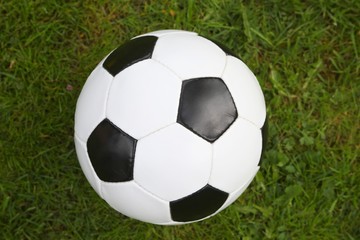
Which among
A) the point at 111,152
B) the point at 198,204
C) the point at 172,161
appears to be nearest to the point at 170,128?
the point at 172,161

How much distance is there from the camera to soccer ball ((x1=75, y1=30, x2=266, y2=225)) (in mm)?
1945

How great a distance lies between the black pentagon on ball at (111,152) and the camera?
197 centimetres

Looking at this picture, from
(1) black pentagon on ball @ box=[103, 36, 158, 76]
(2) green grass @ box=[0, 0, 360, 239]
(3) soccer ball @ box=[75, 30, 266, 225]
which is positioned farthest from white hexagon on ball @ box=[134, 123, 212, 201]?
(2) green grass @ box=[0, 0, 360, 239]

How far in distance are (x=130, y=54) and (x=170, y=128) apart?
41 cm

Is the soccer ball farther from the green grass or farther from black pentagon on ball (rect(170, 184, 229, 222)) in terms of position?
the green grass

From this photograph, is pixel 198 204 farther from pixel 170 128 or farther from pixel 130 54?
pixel 130 54

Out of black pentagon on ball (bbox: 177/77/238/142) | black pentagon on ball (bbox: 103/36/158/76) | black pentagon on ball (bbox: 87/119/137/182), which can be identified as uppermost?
black pentagon on ball (bbox: 103/36/158/76)

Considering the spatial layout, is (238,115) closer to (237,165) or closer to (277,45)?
(237,165)

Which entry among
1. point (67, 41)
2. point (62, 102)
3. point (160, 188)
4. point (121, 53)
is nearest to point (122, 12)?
point (67, 41)

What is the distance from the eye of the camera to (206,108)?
6.45ft

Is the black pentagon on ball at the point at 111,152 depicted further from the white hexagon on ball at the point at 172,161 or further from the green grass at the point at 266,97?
the green grass at the point at 266,97

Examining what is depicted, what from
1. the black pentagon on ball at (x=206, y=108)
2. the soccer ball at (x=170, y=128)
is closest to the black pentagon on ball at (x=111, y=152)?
the soccer ball at (x=170, y=128)

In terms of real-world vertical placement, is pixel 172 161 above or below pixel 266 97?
above

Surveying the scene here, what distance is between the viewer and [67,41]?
9.65ft
